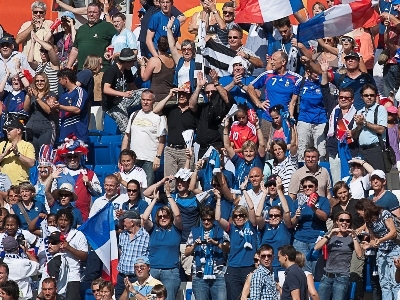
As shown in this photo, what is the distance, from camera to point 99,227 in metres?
21.3

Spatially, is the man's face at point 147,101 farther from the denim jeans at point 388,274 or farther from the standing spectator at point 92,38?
the denim jeans at point 388,274

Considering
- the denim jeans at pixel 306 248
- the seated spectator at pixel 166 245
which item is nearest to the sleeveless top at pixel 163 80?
the seated spectator at pixel 166 245

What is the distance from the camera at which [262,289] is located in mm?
19859

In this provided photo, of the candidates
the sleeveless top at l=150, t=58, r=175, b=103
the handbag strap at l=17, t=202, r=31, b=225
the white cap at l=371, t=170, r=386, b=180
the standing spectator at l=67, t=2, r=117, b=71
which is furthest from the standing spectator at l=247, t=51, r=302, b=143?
the handbag strap at l=17, t=202, r=31, b=225

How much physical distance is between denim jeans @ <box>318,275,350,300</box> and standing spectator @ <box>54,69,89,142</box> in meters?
4.87

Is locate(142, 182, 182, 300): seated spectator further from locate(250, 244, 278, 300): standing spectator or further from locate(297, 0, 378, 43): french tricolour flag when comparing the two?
locate(297, 0, 378, 43): french tricolour flag

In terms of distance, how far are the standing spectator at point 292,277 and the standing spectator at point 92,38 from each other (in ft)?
23.0

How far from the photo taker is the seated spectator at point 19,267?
21.0 meters

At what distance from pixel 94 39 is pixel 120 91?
5.80ft

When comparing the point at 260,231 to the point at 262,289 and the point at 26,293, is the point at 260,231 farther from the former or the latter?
the point at 26,293

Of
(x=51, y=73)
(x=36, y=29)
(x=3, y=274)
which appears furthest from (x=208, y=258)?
(x=36, y=29)

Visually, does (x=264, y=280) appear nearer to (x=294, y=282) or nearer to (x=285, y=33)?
(x=294, y=282)

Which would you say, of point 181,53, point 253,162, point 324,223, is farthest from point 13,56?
point 324,223

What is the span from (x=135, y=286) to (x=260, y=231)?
5.86 ft
